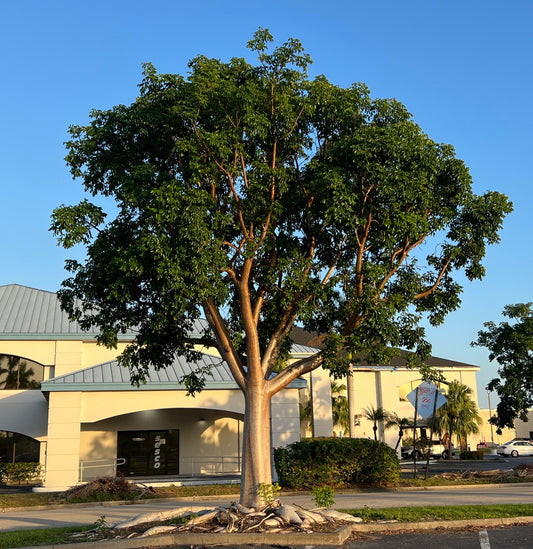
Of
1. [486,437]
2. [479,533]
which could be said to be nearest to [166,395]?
[479,533]

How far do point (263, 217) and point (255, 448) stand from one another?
490 cm

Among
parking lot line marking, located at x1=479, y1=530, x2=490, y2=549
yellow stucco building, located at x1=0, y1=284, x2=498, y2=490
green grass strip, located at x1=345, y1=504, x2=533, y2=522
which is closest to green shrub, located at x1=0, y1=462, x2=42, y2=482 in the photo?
yellow stucco building, located at x1=0, y1=284, x2=498, y2=490

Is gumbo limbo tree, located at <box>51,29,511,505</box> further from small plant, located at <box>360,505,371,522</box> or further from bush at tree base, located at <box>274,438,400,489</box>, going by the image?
bush at tree base, located at <box>274,438,400,489</box>

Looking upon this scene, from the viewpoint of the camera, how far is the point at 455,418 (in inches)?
1781

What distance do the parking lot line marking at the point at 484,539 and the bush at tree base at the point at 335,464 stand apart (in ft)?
31.8

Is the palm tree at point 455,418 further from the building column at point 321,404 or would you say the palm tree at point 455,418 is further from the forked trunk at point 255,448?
the forked trunk at point 255,448

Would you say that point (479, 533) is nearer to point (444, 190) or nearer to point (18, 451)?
point (444, 190)

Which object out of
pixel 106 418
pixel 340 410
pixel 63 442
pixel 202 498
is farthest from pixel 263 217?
pixel 340 410

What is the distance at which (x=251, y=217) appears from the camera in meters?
13.9

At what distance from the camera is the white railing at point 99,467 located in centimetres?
2847

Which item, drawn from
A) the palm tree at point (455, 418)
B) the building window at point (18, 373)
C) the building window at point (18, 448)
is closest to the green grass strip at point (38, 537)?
the building window at point (18, 373)

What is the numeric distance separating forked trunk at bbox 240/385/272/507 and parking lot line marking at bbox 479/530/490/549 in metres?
4.18

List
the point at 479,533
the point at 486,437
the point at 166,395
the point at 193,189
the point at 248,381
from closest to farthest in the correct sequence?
1. the point at 479,533
2. the point at 193,189
3. the point at 248,381
4. the point at 166,395
5. the point at 486,437

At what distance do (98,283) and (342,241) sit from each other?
17.9ft
